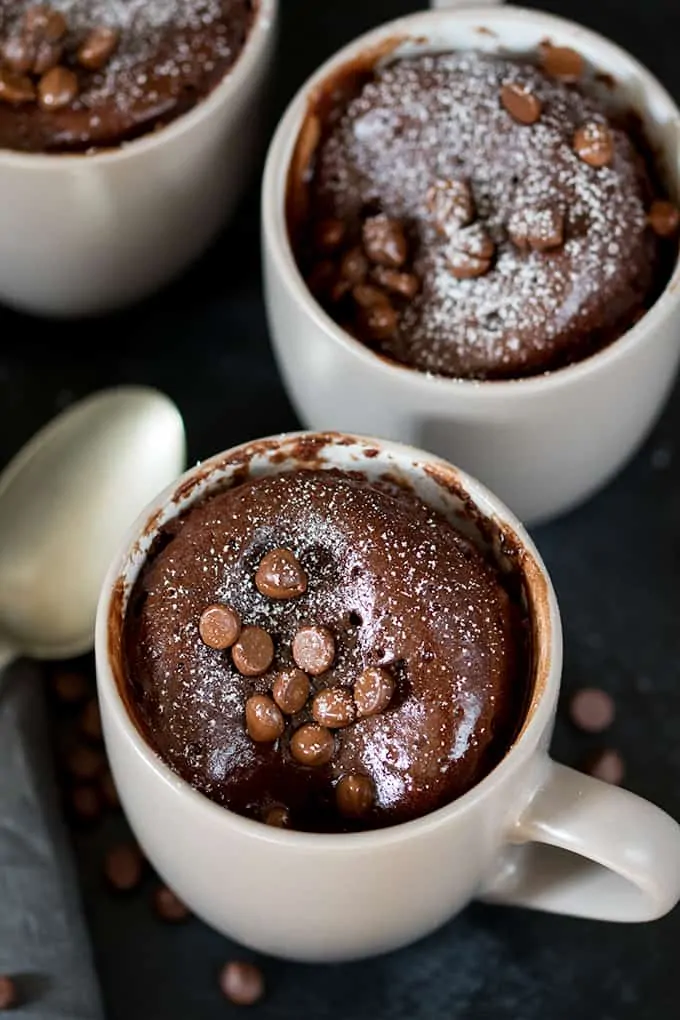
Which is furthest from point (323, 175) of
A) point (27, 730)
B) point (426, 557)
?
point (27, 730)

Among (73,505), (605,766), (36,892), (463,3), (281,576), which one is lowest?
(605,766)

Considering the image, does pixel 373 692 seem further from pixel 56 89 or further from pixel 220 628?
pixel 56 89

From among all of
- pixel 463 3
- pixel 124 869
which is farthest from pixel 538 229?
pixel 124 869

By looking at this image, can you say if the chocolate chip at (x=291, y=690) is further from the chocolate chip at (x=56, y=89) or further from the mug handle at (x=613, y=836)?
the chocolate chip at (x=56, y=89)

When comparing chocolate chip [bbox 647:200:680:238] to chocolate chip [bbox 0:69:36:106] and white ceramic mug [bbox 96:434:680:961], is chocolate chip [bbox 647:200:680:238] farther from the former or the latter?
chocolate chip [bbox 0:69:36:106]

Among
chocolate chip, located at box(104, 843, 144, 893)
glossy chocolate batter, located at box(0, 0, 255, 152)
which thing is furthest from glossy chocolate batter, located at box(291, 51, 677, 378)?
chocolate chip, located at box(104, 843, 144, 893)

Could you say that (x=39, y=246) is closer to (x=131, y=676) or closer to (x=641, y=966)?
(x=131, y=676)
